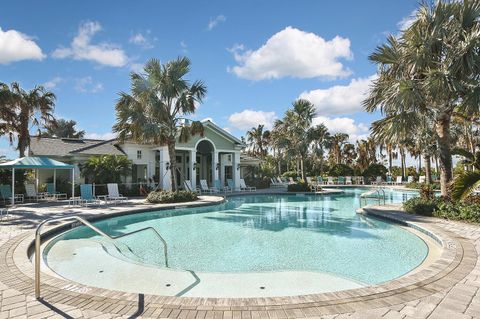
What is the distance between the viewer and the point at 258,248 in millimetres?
8516

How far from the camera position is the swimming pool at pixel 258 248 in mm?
6750

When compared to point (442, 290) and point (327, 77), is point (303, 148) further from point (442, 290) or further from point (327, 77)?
point (442, 290)

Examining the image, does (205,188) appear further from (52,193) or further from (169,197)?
(52,193)

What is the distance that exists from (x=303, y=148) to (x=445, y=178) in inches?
643

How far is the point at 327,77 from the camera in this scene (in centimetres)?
1917

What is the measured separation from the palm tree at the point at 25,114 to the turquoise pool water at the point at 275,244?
11.6m

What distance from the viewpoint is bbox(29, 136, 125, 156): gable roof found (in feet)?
73.3

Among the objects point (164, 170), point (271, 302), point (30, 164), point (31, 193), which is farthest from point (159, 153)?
point (271, 302)

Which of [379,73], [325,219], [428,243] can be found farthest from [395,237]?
[379,73]

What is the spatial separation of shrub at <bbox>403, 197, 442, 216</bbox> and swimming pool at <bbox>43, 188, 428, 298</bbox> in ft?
5.20

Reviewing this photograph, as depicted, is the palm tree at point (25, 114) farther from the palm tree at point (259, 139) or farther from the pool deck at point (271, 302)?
the palm tree at point (259, 139)

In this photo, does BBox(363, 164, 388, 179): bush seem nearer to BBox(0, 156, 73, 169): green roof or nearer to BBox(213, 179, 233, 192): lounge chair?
BBox(213, 179, 233, 192): lounge chair

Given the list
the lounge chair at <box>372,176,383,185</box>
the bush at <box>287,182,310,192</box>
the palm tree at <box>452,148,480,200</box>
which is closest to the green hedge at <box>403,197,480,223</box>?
the palm tree at <box>452,148,480,200</box>

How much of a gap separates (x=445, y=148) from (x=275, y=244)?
826 centimetres
